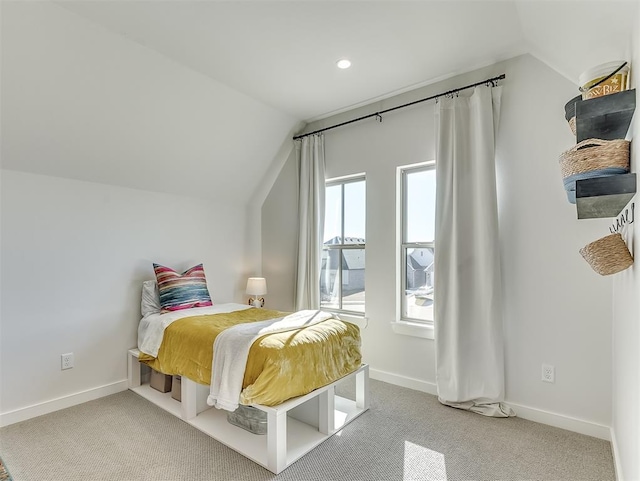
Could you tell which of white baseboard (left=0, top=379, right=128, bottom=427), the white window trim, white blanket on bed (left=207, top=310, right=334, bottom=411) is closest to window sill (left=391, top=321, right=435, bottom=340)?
the white window trim

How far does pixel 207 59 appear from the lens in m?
2.72

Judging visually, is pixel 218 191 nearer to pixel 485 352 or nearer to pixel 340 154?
pixel 340 154

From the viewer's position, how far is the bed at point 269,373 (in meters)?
2.04

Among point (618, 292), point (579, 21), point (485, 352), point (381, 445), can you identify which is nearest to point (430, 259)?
point (485, 352)

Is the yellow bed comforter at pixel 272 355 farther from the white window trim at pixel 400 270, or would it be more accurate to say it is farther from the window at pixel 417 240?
the window at pixel 417 240

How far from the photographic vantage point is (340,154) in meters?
3.80

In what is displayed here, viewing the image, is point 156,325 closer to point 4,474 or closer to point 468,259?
point 4,474

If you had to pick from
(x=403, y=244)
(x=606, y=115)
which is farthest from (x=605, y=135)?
(x=403, y=244)

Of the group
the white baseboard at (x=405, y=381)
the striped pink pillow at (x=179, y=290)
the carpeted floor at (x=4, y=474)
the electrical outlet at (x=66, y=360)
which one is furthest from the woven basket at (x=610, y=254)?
the electrical outlet at (x=66, y=360)

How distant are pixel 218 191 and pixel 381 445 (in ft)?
10.0

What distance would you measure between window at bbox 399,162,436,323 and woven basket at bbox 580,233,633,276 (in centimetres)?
166

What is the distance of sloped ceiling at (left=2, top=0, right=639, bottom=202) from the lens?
2.11m

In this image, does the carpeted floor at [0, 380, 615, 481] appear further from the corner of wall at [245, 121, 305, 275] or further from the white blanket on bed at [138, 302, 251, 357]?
the corner of wall at [245, 121, 305, 275]

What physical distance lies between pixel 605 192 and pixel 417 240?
6.44 ft
